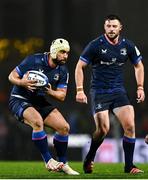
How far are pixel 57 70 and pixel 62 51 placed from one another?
326 mm

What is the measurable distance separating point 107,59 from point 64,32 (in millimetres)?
10381

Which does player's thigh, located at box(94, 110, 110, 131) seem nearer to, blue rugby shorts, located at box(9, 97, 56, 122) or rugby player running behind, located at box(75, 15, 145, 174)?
rugby player running behind, located at box(75, 15, 145, 174)

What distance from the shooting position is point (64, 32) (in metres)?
24.5

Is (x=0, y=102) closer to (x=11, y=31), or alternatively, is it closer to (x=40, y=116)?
(x=11, y=31)

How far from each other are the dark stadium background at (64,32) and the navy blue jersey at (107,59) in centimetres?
953

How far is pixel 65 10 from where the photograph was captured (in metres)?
24.3

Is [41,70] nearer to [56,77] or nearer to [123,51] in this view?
[56,77]

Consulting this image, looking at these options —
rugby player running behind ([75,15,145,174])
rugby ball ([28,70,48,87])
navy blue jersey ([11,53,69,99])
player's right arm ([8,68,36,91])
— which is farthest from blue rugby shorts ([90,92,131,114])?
player's right arm ([8,68,36,91])

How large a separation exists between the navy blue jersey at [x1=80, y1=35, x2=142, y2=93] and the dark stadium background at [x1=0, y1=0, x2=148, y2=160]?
9529 millimetres

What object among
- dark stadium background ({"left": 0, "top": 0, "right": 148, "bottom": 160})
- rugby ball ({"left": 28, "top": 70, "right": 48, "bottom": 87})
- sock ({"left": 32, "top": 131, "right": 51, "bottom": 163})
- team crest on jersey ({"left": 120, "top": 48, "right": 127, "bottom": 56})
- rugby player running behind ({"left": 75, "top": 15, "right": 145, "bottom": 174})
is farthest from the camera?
dark stadium background ({"left": 0, "top": 0, "right": 148, "bottom": 160})

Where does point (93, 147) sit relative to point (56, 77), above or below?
below

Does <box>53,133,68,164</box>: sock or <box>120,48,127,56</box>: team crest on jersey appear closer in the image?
<box>53,133,68,164</box>: sock

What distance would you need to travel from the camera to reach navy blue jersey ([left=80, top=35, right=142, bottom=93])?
558 inches

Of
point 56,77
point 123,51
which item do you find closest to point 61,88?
point 56,77
